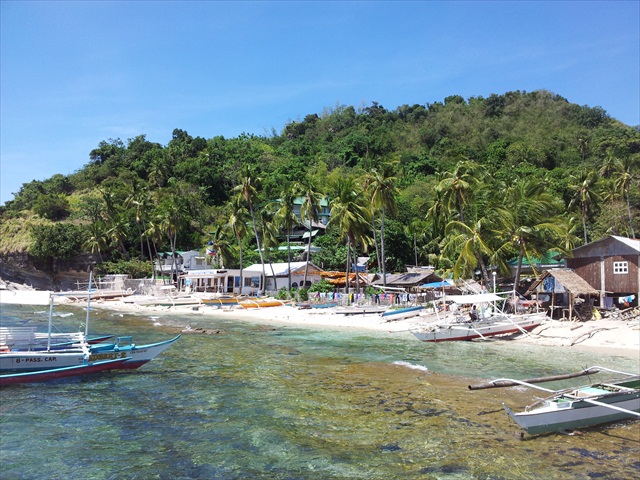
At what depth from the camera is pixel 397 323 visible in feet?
111

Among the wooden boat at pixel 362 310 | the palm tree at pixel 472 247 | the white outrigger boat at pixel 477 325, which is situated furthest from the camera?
the wooden boat at pixel 362 310

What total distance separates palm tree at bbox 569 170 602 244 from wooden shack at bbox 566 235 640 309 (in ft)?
87.5

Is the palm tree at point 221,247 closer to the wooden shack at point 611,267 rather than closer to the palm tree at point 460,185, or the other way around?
the palm tree at point 460,185

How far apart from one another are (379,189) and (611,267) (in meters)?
21.1

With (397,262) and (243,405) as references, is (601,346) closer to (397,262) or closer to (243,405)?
(243,405)

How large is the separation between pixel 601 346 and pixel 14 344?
2519 cm

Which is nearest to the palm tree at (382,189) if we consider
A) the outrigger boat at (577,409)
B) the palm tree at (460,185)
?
the palm tree at (460,185)

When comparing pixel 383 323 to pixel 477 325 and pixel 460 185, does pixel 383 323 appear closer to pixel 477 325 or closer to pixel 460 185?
pixel 477 325

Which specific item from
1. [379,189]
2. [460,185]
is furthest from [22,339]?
[379,189]

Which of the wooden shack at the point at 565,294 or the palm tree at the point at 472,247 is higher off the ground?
the palm tree at the point at 472,247

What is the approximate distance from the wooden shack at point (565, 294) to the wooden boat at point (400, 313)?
816 cm

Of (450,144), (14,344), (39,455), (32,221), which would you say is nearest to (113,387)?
(14,344)

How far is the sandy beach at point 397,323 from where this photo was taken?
23.9 metres

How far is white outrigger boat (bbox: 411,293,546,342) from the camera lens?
86.5ft
